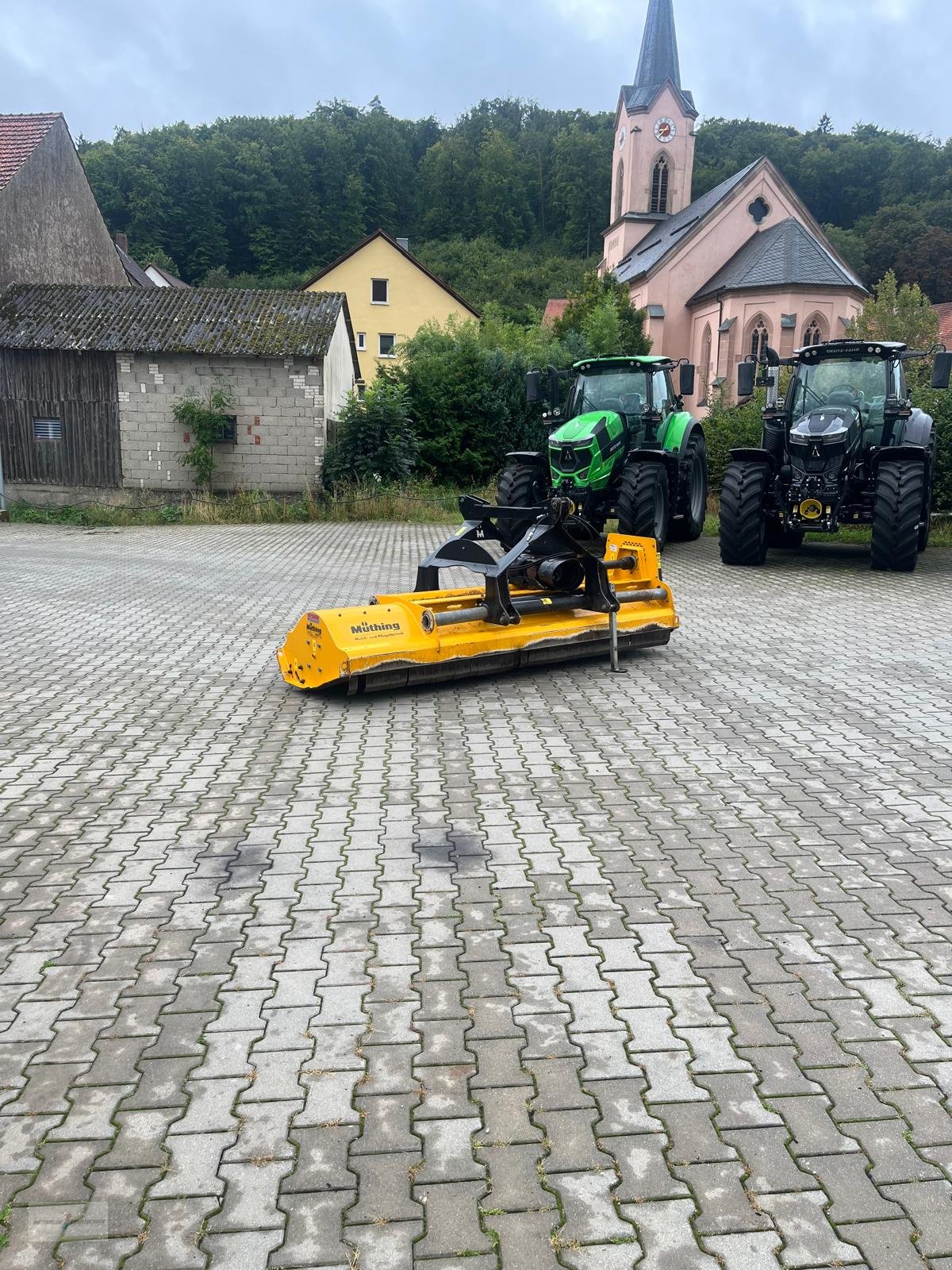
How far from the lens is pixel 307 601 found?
12.1 m

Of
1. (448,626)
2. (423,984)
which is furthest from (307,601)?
(423,984)

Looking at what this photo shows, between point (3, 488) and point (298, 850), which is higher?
point (3, 488)

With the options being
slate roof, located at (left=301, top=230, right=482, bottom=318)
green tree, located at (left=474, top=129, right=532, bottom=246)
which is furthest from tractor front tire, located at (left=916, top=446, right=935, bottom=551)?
green tree, located at (left=474, top=129, right=532, bottom=246)

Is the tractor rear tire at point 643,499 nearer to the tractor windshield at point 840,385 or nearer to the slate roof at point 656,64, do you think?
the tractor windshield at point 840,385

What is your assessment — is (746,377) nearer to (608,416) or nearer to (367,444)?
(608,416)

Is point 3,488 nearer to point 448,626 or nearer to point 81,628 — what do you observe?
point 81,628

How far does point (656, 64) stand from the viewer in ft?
180

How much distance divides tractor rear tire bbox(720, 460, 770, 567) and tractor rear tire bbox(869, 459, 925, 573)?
4.77 ft

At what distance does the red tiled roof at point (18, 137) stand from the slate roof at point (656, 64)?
3648 centimetres

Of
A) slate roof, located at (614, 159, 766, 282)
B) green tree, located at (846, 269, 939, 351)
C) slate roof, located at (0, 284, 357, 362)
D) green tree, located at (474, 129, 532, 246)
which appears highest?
green tree, located at (474, 129, 532, 246)

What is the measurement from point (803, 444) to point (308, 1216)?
12533 millimetres

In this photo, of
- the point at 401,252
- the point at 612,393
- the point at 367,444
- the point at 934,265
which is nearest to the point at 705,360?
the point at 401,252

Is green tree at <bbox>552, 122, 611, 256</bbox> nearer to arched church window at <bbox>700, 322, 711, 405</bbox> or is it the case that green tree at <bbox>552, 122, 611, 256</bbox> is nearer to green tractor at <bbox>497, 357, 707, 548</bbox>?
arched church window at <bbox>700, 322, 711, 405</bbox>

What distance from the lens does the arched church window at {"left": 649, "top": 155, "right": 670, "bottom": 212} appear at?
5609 centimetres
